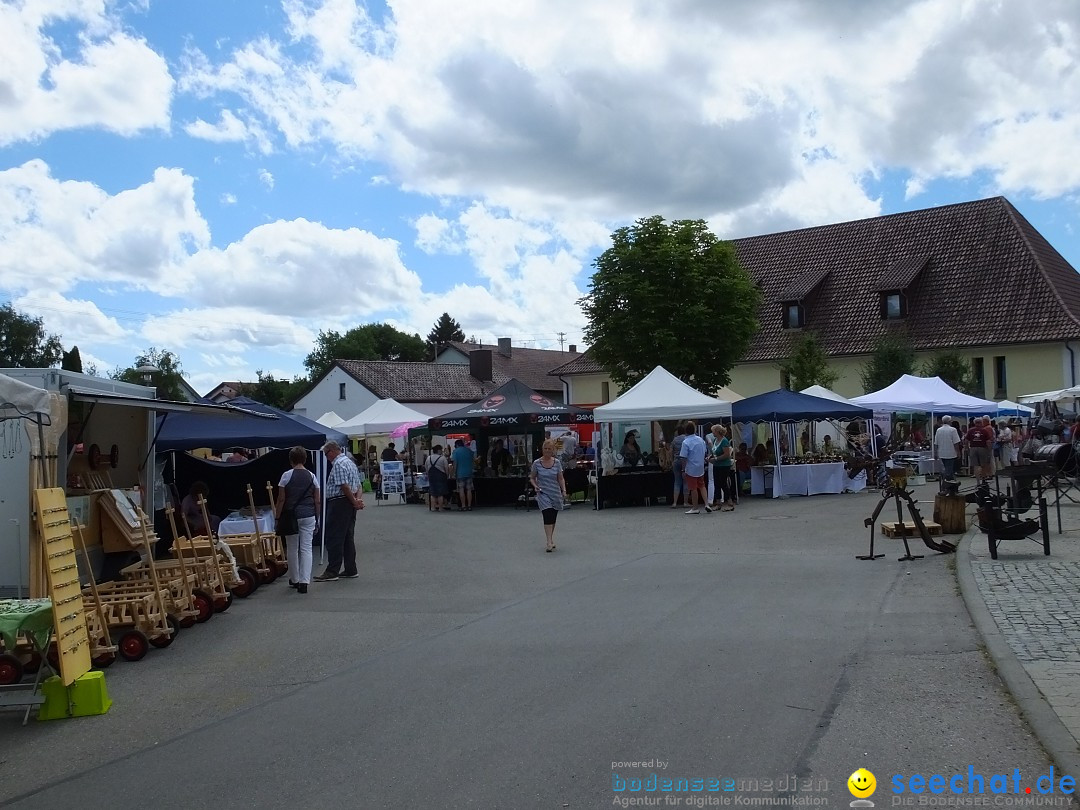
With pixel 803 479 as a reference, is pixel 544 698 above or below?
below

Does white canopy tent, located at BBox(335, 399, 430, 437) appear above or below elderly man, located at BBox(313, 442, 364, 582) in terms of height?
above

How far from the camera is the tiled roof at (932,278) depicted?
42.8 m

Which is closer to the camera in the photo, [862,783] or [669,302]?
[862,783]

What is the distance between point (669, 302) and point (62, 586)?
2982 centimetres

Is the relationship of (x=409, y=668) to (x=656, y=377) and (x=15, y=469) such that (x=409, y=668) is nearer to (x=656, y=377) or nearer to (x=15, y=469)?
(x=15, y=469)

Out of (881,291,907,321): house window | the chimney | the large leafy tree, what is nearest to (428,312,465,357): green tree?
the large leafy tree

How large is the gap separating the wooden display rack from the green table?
0.09 meters

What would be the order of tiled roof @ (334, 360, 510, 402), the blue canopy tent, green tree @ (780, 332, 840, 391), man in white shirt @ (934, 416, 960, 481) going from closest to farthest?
the blue canopy tent
man in white shirt @ (934, 416, 960, 481)
green tree @ (780, 332, 840, 391)
tiled roof @ (334, 360, 510, 402)

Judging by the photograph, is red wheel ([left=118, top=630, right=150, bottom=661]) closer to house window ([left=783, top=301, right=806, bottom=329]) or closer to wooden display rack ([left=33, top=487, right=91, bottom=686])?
wooden display rack ([left=33, top=487, right=91, bottom=686])

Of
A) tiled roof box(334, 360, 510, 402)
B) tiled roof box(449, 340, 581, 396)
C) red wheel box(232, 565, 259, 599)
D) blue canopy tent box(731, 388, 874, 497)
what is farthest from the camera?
tiled roof box(449, 340, 581, 396)

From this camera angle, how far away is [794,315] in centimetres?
4969

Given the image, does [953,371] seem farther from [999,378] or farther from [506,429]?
[506,429]

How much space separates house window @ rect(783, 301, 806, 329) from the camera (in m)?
49.4

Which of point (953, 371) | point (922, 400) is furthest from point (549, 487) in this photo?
Result: point (953, 371)
